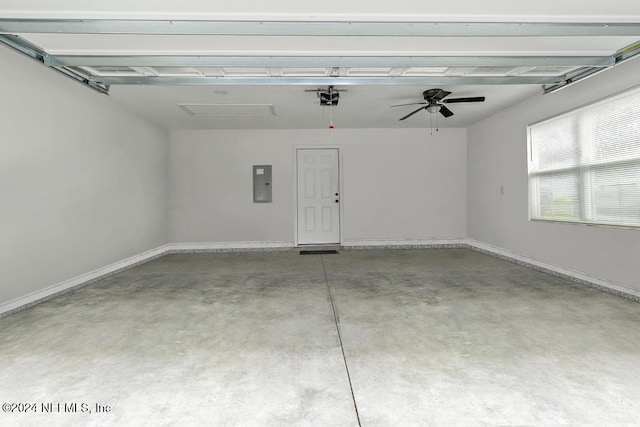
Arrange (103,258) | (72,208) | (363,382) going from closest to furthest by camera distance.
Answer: (363,382) < (72,208) < (103,258)

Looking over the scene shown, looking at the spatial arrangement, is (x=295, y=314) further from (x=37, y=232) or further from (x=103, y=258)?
(x=103, y=258)

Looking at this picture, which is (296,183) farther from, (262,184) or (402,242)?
(402,242)

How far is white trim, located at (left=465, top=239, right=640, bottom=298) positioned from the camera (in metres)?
3.19

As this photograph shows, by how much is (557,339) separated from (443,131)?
499cm

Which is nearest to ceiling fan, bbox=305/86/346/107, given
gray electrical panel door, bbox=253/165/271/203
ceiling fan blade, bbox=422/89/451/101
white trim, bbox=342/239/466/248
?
ceiling fan blade, bbox=422/89/451/101

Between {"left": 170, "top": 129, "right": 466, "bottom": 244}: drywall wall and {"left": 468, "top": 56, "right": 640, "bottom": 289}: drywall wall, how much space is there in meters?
0.59

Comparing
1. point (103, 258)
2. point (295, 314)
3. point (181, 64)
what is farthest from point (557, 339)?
point (103, 258)

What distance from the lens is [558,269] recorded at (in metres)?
4.05

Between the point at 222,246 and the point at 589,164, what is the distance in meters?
5.79

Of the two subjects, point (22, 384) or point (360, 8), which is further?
point (360, 8)

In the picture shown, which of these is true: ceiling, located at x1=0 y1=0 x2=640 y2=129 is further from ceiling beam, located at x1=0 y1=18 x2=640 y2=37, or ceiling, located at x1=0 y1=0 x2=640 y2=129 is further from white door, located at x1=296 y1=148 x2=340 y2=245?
white door, located at x1=296 y1=148 x2=340 y2=245

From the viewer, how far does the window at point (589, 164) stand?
314cm

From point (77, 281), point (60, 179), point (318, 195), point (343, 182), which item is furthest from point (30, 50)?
point (343, 182)

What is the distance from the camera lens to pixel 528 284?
3650 millimetres
